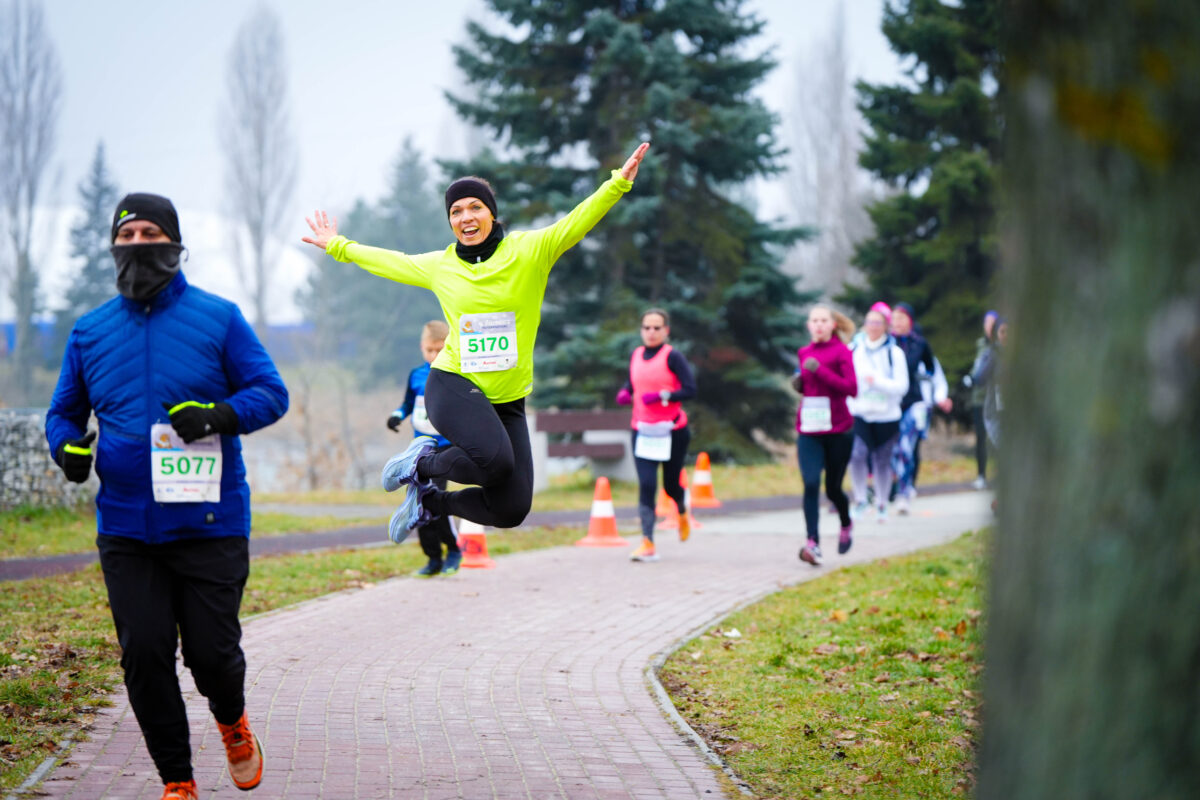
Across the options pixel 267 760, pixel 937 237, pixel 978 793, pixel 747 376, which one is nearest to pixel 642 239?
pixel 747 376

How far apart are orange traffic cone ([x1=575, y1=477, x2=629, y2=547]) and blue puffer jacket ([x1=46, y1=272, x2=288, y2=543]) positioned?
9.02 metres

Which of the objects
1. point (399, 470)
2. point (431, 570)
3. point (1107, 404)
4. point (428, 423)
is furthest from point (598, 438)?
point (1107, 404)

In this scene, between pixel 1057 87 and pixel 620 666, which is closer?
pixel 1057 87

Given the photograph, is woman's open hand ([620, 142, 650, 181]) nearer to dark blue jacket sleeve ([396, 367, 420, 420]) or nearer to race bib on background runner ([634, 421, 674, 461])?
dark blue jacket sleeve ([396, 367, 420, 420])

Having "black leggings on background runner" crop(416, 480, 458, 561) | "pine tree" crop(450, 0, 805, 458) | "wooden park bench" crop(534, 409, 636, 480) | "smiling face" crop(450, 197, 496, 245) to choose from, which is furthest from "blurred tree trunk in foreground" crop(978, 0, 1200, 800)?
"pine tree" crop(450, 0, 805, 458)

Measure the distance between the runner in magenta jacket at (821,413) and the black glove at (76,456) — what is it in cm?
723

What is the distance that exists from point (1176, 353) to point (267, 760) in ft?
13.0

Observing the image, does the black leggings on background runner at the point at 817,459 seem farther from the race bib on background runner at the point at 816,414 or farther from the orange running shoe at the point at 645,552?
the orange running shoe at the point at 645,552

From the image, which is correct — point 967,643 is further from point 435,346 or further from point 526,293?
point 435,346

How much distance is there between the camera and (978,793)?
2.37m

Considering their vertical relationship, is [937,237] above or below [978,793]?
above

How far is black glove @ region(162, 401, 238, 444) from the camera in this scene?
Answer: 4129mm

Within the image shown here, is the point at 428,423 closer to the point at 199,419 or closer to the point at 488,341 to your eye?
the point at 488,341

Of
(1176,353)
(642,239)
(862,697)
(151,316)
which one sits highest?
(642,239)
